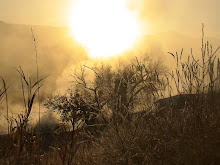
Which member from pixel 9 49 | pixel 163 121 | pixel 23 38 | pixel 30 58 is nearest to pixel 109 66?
pixel 163 121

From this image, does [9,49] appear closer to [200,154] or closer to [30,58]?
[30,58]

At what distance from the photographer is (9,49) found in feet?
308

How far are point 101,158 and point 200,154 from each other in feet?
2.83

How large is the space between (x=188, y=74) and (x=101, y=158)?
1.12 metres

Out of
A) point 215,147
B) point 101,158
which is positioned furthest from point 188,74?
point 101,158

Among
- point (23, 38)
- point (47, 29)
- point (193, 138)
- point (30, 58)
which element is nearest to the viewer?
point (193, 138)

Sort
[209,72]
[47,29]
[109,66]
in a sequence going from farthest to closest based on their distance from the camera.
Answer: [47,29], [109,66], [209,72]

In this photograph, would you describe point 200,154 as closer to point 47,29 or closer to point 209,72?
point 209,72

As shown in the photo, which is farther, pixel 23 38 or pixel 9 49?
pixel 23 38

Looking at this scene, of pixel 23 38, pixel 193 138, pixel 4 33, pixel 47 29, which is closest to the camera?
pixel 193 138

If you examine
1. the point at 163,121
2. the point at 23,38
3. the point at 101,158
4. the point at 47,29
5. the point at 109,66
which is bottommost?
the point at 101,158

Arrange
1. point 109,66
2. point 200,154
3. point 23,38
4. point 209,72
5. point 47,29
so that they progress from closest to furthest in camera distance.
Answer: point 200,154 → point 209,72 → point 109,66 → point 23,38 → point 47,29

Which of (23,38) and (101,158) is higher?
(23,38)

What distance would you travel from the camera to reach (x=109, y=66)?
21406mm
